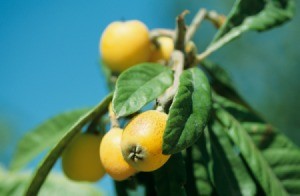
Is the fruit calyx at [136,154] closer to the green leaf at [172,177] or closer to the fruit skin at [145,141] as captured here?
the fruit skin at [145,141]

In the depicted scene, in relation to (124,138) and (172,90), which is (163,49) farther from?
(124,138)

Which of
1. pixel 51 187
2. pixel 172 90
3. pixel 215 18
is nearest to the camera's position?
pixel 172 90

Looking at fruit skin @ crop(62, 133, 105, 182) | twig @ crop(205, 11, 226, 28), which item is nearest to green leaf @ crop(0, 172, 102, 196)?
fruit skin @ crop(62, 133, 105, 182)

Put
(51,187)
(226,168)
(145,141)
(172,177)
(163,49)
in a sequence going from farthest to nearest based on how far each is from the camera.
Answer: (51,187), (163,49), (226,168), (172,177), (145,141)

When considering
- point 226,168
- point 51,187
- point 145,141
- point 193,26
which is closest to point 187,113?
point 145,141

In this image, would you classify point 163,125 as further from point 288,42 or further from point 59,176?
point 288,42

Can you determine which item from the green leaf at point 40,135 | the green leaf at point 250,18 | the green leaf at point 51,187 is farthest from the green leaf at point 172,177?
the green leaf at point 51,187

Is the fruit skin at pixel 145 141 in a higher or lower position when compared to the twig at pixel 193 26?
lower
